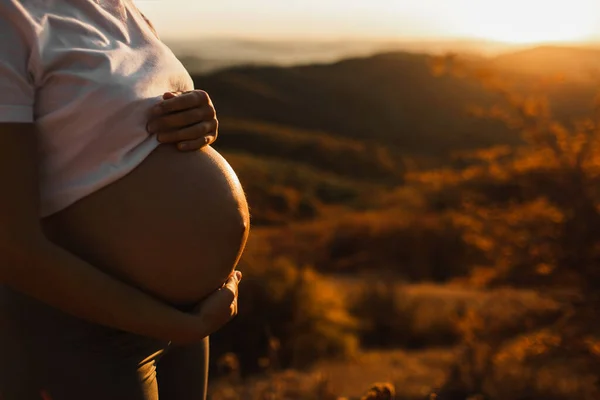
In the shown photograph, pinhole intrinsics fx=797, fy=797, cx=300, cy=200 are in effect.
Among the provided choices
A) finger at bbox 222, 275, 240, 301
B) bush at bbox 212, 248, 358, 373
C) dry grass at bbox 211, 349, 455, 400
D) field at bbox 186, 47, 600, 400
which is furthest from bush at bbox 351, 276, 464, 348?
finger at bbox 222, 275, 240, 301

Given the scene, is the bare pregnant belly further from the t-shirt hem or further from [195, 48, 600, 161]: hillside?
[195, 48, 600, 161]: hillside

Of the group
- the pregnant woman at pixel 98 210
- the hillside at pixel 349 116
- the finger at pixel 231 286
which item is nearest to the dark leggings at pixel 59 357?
the pregnant woman at pixel 98 210

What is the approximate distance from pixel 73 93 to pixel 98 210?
0.75ft

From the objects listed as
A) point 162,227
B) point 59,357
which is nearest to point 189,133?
point 162,227

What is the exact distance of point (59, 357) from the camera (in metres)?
1.52

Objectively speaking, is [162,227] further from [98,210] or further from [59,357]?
[59,357]

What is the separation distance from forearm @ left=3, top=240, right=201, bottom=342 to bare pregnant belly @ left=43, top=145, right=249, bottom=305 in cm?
8

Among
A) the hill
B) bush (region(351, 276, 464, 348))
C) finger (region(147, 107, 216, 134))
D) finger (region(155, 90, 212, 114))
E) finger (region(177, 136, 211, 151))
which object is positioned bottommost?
bush (region(351, 276, 464, 348))

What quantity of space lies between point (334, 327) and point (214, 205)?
413 centimetres

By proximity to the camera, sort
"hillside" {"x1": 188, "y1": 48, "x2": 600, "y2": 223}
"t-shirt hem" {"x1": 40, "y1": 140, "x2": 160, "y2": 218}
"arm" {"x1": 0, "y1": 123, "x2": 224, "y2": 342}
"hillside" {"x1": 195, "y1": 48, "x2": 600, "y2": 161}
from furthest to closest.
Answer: "hillside" {"x1": 195, "y1": 48, "x2": 600, "y2": 161} → "hillside" {"x1": 188, "y1": 48, "x2": 600, "y2": 223} → "t-shirt hem" {"x1": 40, "y1": 140, "x2": 160, "y2": 218} → "arm" {"x1": 0, "y1": 123, "x2": 224, "y2": 342}

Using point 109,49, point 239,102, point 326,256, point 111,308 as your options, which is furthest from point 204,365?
point 239,102

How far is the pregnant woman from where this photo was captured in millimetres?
1375

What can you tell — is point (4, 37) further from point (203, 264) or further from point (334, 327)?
point (334, 327)

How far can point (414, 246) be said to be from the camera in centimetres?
1010
